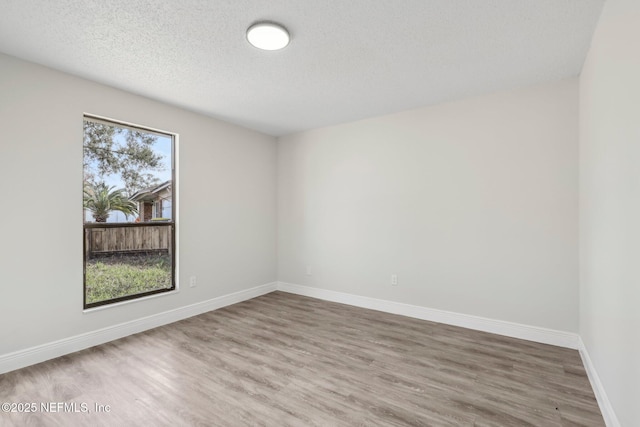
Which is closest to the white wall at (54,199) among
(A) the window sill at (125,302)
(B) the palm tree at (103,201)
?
(A) the window sill at (125,302)

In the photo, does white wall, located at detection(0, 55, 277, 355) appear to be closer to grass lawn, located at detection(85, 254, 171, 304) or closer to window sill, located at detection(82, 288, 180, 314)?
window sill, located at detection(82, 288, 180, 314)

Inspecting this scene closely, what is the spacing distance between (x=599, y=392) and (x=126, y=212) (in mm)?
4294

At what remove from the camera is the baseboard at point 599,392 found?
168 centimetres

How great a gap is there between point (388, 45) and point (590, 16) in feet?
4.17

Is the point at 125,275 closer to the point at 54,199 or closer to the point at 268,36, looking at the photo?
the point at 54,199

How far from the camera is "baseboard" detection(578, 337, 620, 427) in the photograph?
1.68 m

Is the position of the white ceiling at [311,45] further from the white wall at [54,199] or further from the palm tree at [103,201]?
the palm tree at [103,201]

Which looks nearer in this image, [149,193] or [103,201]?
[103,201]

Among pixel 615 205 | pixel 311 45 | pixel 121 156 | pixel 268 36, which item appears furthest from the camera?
Result: pixel 121 156

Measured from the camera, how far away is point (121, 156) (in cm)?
313

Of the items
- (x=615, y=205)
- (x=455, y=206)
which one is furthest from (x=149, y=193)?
(x=615, y=205)

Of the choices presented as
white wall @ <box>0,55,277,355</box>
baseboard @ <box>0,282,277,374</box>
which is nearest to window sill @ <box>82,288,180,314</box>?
white wall @ <box>0,55,277,355</box>

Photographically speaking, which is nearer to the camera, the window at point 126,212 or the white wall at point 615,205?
the white wall at point 615,205

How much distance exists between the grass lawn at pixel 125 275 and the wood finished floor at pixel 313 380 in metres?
0.49
